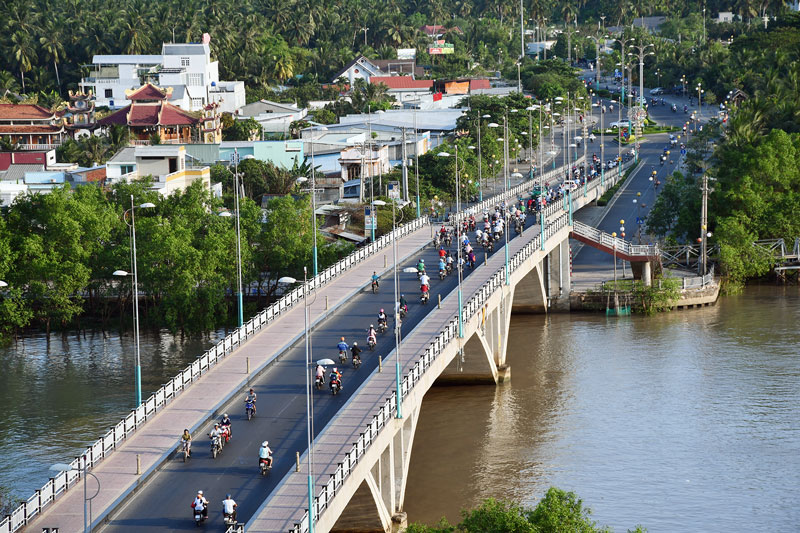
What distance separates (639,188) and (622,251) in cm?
5295

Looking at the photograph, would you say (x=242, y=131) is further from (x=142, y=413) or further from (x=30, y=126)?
(x=142, y=413)

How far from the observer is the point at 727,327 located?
10506 centimetres

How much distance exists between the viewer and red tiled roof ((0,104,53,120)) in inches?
7008

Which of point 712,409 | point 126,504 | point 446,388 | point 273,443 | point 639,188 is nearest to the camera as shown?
point 126,504

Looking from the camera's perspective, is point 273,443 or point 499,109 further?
point 499,109

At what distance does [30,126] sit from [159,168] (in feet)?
167

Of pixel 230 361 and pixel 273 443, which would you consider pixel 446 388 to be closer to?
pixel 230 361

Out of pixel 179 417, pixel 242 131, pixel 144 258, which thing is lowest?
pixel 179 417

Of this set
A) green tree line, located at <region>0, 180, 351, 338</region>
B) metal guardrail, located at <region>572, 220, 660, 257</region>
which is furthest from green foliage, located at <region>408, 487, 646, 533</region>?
metal guardrail, located at <region>572, 220, 660, 257</region>

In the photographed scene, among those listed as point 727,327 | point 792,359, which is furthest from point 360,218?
point 792,359

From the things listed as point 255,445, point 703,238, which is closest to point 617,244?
point 703,238

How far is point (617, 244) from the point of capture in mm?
117688

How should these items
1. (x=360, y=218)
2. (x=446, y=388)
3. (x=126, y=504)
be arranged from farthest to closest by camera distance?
(x=360, y=218), (x=446, y=388), (x=126, y=504)

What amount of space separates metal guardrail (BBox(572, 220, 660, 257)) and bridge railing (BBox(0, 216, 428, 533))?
92.5 ft
